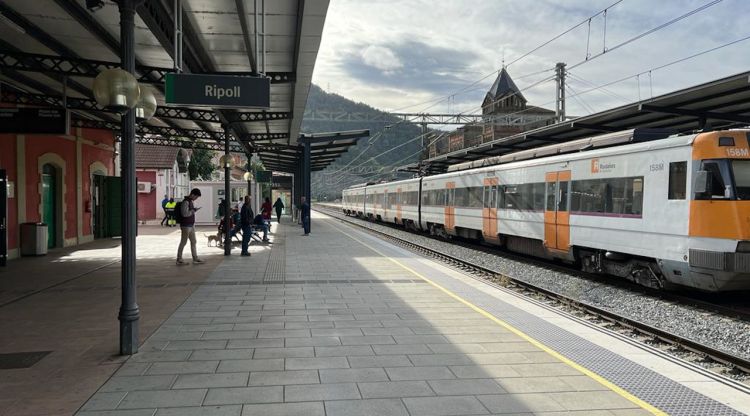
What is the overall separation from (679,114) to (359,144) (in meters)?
91.8

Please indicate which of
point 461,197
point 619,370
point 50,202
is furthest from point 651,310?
point 50,202

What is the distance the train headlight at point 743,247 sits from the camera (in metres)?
7.55

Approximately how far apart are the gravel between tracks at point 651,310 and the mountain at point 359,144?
25.5 metres

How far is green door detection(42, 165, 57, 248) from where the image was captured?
15406 mm

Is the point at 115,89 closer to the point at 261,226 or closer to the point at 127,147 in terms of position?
the point at 127,147

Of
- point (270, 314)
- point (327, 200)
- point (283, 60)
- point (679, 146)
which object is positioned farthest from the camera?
point (327, 200)

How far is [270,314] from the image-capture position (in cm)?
716

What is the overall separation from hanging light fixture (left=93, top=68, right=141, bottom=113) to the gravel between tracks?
22.8ft

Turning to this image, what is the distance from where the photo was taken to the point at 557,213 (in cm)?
1208

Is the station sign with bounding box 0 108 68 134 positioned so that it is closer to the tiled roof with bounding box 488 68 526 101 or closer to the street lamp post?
the street lamp post

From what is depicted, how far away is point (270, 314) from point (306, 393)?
3.03 meters

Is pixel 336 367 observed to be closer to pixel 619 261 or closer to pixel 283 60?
pixel 619 261

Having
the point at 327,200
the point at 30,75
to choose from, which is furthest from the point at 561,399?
the point at 327,200

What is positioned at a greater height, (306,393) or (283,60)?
(283,60)
